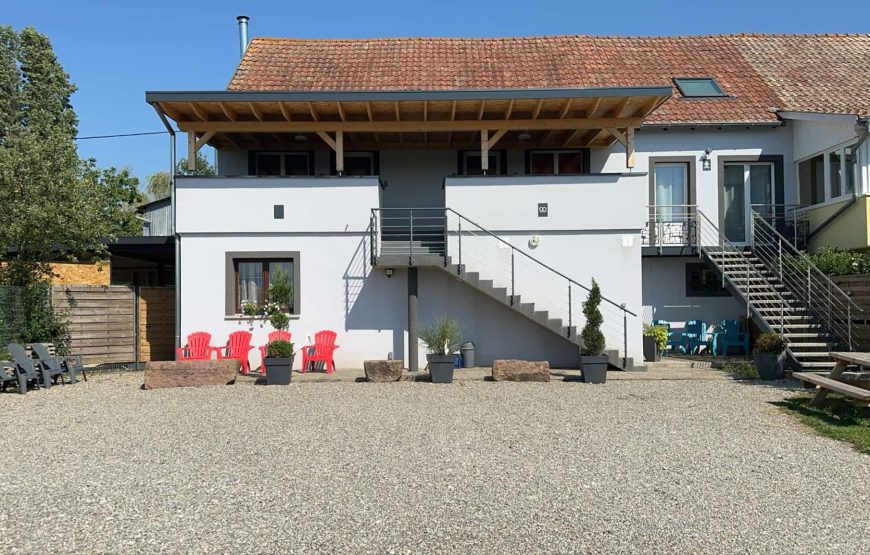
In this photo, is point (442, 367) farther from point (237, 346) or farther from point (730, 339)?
point (730, 339)

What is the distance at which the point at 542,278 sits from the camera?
15.3 m

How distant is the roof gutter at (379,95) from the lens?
14.1 meters

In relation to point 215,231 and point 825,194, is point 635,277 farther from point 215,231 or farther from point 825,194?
point 215,231

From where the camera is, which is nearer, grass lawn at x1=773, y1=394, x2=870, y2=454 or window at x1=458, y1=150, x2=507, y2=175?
grass lawn at x1=773, y1=394, x2=870, y2=454

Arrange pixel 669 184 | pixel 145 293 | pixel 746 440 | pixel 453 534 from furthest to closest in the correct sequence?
1. pixel 669 184
2. pixel 145 293
3. pixel 746 440
4. pixel 453 534

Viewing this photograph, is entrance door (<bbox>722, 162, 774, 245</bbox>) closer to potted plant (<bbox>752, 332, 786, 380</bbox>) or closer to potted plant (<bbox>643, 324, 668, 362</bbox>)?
potted plant (<bbox>643, 324, 668, 362</bbox>)

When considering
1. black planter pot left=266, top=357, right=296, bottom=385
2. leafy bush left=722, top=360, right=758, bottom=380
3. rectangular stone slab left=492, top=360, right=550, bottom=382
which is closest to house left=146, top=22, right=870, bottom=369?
leafy bush left=722, top=360, right=758, bottom=380

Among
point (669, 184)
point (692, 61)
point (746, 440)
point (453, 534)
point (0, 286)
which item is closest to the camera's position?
point (453, 534)

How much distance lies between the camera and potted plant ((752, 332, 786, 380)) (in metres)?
13.0

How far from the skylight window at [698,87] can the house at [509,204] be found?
16cm

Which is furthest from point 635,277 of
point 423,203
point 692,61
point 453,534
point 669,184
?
point 453,534

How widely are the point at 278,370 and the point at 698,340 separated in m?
10.0

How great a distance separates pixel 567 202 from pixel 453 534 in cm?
1102

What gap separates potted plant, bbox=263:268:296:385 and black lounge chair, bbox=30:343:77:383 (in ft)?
12.2
